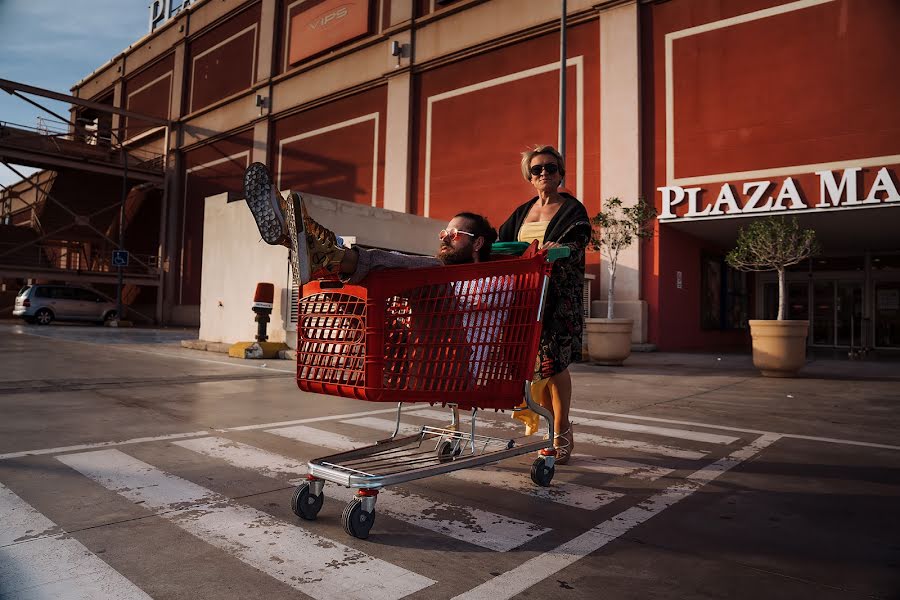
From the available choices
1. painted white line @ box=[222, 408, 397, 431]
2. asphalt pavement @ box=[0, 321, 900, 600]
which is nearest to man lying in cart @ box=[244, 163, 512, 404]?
asphalt pavement @ box=[0, 321, 900, 600]

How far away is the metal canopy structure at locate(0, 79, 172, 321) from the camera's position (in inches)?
1000

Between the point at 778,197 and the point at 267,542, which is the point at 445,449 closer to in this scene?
the point at 267,542

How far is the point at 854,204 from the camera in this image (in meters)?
12.4

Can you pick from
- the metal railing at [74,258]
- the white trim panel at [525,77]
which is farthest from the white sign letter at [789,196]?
the metal railing at [74,258]

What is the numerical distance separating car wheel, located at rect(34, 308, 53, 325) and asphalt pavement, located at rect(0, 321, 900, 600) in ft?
68.4

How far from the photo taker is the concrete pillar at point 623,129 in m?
15.1

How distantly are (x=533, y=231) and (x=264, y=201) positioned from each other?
1.67 m

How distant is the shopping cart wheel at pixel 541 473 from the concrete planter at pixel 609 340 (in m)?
Answer: 8.25

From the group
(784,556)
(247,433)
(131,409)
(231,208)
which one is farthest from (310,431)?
(231,208)

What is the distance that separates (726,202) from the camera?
13828 mm

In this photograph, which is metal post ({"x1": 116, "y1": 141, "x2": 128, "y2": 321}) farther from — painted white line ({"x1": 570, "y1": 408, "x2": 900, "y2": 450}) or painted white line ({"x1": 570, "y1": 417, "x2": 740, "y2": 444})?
painted white line ({"x1": 570, "y1": 417, "x2": 740, "y2": 444})

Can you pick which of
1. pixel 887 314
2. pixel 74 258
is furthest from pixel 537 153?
pixel 74 258

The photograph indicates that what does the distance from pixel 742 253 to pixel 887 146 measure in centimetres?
551

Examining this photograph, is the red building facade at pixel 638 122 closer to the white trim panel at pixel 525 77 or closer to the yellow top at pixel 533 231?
the white trim panel at pixel 525 77
